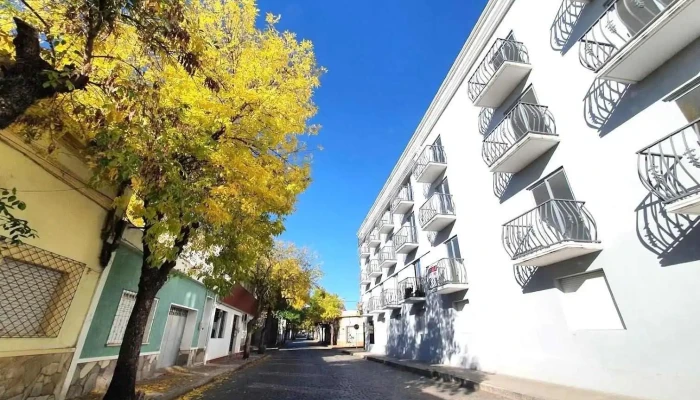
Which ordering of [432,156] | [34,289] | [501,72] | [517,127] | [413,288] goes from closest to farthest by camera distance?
[34,289]
[517,127]
[501,72]
[432,156]
[413,288]

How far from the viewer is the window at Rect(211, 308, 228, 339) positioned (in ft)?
56.2

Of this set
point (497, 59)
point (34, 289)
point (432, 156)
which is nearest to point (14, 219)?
point (34, 289)

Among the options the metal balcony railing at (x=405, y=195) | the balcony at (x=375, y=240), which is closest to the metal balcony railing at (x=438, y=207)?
the metal balcony railing at (x=405, y=195)

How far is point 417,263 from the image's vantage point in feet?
59.1

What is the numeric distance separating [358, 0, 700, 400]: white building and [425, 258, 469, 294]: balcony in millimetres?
94

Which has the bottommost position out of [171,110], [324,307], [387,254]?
[171,110]

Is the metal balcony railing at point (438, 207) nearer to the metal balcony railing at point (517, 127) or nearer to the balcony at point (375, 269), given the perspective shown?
the metal balcony railing at point (517, 127)

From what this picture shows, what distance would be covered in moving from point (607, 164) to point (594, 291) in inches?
118

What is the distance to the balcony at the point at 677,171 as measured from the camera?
4904 millimetres

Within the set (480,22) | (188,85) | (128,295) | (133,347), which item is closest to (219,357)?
(128,295)

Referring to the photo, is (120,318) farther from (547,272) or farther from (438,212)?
(438,212)

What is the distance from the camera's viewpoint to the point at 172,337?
39.1ft

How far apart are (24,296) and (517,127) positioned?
12.2m

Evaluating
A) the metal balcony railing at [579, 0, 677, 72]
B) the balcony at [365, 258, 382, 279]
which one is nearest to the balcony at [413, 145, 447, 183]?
the metal balcony railing at [579, 0, 677, 72]
